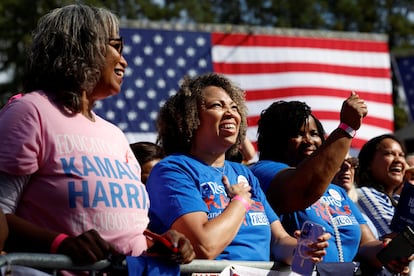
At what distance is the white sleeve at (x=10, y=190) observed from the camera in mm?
3029

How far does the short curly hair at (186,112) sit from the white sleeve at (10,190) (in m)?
1.24

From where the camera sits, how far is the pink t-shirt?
3.05m

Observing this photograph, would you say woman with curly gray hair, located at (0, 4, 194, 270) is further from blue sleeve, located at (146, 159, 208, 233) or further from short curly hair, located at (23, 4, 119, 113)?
blue sleeve, located at (146, 159, 208, 233)

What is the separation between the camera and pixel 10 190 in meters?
3.04

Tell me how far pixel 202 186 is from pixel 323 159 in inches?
25.2

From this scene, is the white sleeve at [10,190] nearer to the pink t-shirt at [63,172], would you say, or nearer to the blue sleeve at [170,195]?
the pink t-shirt at [63,172]

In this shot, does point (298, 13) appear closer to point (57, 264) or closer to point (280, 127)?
point (280, 127)

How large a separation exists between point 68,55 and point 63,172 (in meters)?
0.46

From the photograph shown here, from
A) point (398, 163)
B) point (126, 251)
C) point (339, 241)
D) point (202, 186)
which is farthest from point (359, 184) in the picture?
point (126, 251)

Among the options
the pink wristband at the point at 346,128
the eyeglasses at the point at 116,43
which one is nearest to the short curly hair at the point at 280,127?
the pink wristband at the point at 346,128

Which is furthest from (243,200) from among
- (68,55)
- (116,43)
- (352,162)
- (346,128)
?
(352,162)

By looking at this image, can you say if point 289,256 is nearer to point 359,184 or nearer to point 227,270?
point 227,270

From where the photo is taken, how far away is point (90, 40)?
132 inches

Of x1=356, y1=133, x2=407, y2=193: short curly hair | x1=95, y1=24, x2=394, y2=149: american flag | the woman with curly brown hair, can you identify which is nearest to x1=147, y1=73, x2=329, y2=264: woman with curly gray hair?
the woman with curly brown hair
